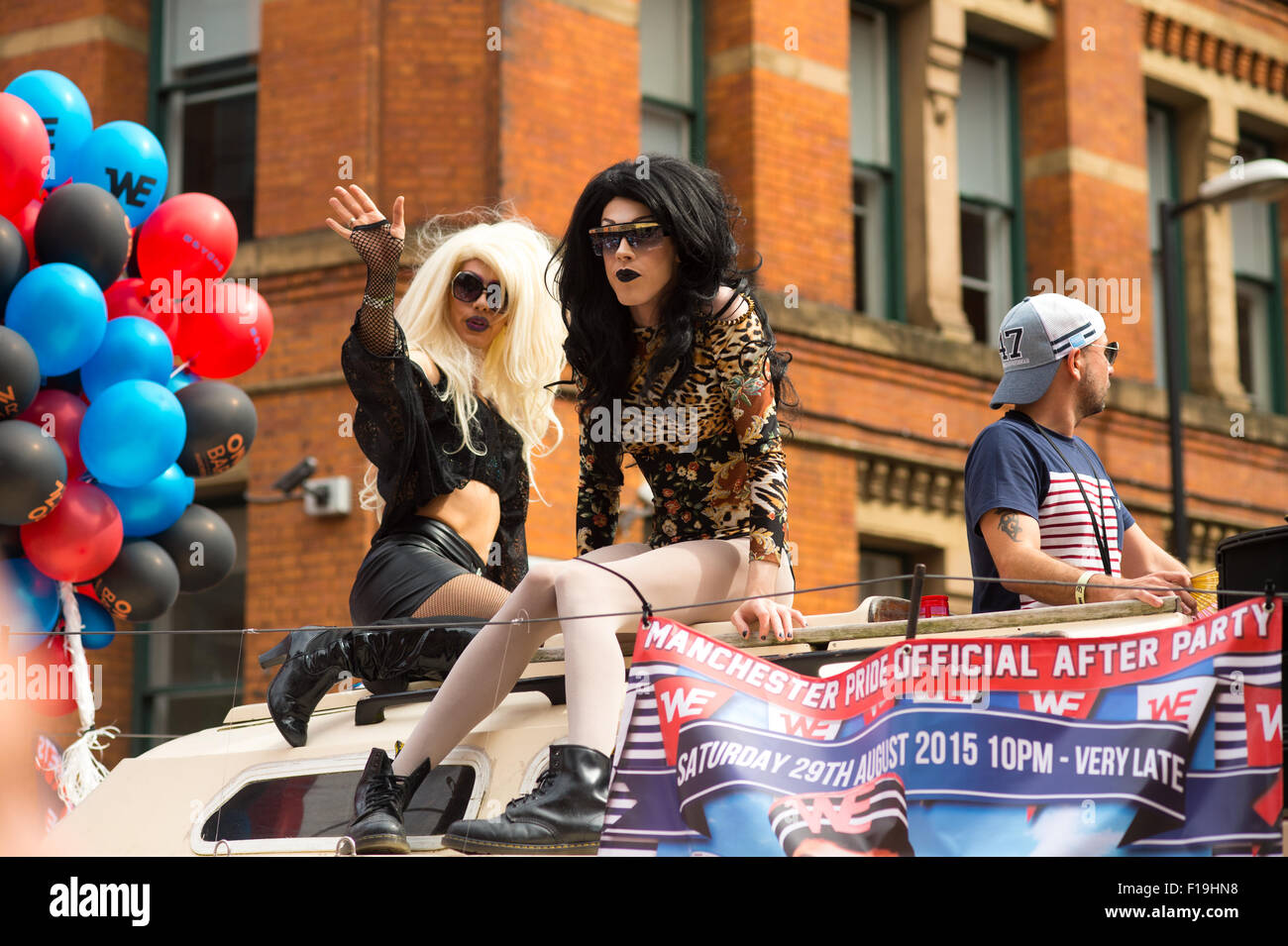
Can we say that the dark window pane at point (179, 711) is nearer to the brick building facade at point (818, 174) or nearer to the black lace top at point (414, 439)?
the brick building facade at point (818, 174)

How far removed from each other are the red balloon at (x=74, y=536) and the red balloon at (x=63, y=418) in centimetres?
11

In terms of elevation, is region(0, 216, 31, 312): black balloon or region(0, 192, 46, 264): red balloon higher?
region(0, 192, 46, 264): red balloon

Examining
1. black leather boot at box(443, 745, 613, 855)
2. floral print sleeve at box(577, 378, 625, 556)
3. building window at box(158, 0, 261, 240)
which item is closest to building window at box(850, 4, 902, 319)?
building window at box(158, 0, 261, 240)

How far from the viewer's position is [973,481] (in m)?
4.93

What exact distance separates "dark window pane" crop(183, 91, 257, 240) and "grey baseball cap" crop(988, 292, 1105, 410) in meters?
10.5

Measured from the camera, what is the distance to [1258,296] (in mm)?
20844

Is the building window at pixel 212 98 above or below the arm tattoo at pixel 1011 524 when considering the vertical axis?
above

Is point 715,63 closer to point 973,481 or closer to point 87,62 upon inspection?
point 87,62

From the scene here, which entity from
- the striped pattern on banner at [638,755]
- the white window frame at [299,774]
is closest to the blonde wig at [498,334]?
the white window frame at [299,774]

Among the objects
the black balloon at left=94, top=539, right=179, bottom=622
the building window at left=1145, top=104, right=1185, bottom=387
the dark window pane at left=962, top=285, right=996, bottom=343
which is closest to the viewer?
the black balloon at left=94, top=539, right=179, bottom=622

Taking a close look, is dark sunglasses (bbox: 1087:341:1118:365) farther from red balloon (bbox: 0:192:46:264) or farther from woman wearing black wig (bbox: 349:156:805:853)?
red balloon (bbox: 0:192:46:264)

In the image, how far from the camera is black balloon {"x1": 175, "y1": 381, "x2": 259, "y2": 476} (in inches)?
349

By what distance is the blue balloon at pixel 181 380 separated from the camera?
8.97 meters
